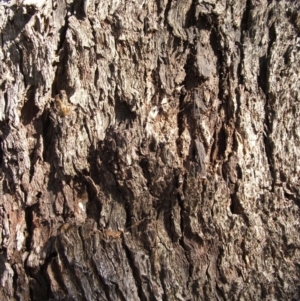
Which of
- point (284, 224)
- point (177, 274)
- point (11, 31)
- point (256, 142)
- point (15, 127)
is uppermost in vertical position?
point (11, 31)

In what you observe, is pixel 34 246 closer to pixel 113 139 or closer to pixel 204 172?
pixel 113 139

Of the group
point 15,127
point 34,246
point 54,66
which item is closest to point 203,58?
point 54,66

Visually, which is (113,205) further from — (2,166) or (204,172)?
(2,166)

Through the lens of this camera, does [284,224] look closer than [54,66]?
Yes

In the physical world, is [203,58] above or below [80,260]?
above

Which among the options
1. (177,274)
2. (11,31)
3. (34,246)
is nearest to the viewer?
(177,274)

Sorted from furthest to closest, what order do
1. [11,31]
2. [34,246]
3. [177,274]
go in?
[11,31] < [34,246] < [177,274]

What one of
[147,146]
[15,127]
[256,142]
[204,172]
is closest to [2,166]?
[15,127]
